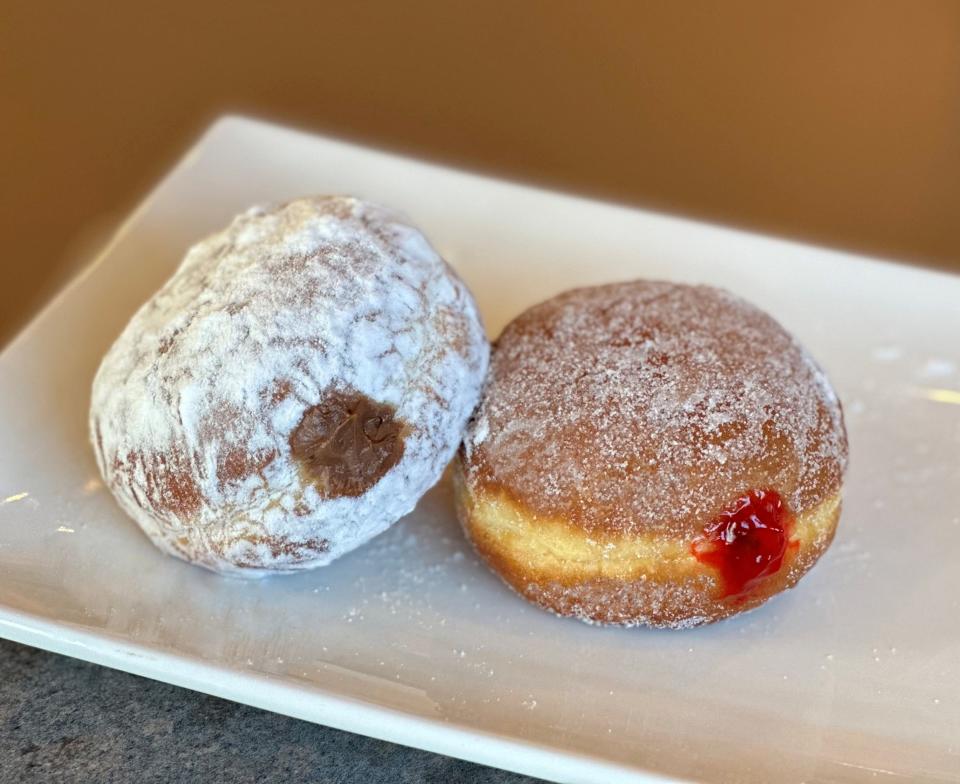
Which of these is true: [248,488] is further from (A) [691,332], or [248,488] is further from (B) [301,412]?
(A) [691,332]

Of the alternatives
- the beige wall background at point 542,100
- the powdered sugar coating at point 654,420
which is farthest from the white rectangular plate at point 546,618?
the beige wall background at point 542,100

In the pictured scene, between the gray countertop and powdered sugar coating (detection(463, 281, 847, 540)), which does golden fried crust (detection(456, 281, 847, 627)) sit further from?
the gray countertop

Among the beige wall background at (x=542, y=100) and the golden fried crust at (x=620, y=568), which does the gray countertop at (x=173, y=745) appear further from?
the beige wall background at (x=542, y=100)

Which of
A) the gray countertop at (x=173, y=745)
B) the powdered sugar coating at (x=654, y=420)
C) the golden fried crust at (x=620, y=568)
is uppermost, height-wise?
the powdered sugar coating at (x=654, y=420)

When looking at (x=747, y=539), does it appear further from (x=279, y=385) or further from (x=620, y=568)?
(x=279, y=385)

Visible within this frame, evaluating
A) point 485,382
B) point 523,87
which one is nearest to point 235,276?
point 485,382

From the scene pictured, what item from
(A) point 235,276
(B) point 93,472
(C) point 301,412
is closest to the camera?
(C) point 301,412

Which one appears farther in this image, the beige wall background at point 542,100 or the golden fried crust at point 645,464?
the beige wall background at point 542,100
